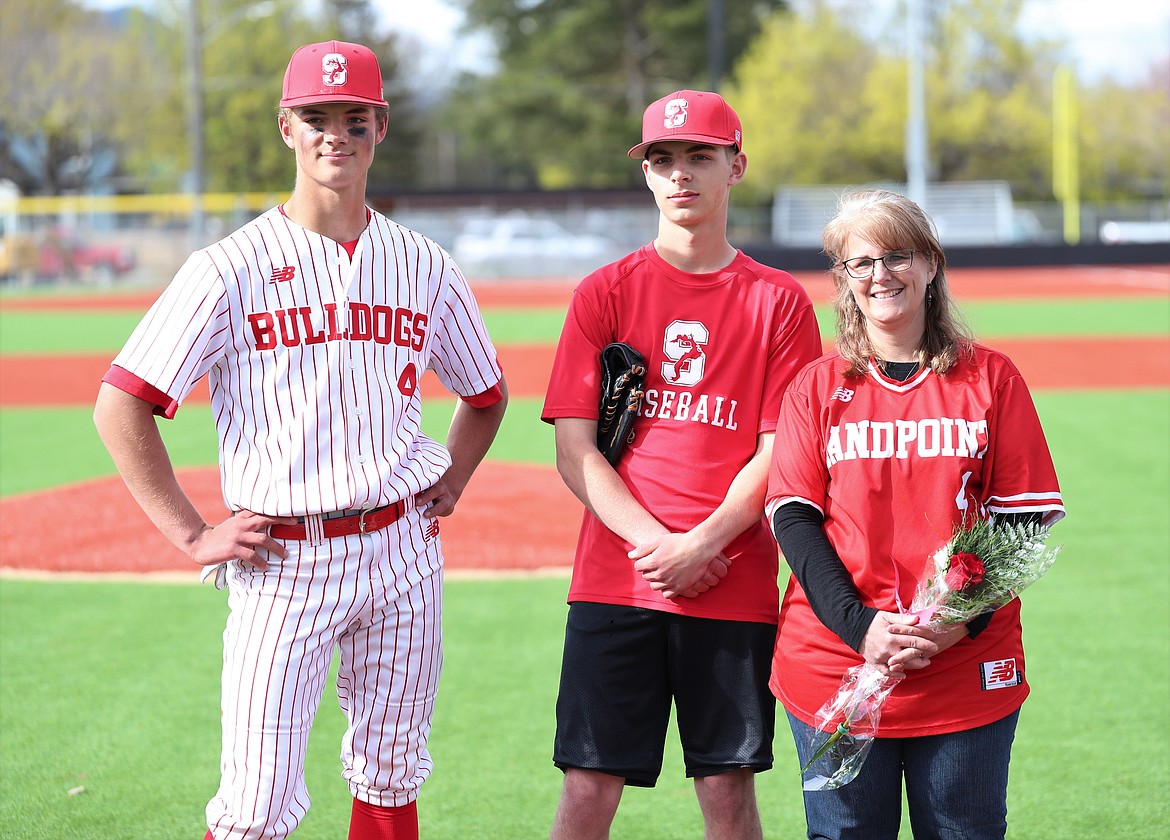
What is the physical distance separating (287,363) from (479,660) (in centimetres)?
311

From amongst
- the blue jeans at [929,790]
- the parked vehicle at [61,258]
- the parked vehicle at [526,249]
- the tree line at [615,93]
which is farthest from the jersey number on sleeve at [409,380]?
the tree line at [615,93]

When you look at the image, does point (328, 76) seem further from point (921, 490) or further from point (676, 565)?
point (921, 490)

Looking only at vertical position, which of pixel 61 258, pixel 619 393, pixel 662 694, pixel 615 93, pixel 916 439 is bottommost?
pixel 662 694

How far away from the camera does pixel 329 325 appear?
2.94 metres

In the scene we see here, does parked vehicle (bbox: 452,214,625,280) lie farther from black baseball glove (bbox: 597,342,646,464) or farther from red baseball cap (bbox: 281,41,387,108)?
red baseball cap (bbox: 281,41,387,108)

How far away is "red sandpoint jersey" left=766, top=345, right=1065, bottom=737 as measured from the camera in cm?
274

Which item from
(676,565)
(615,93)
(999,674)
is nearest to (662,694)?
(676,565)

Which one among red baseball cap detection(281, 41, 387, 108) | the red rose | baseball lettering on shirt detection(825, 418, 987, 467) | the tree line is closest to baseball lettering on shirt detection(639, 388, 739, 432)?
baseball lettering on shirt detection(825, 418, 987, 467)

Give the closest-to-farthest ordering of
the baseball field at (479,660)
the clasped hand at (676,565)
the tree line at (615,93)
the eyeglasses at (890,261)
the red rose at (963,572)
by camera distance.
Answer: the red rose at (963,572) < the eyeglasses at (890,261) < the clasped hand at (676,565) < the baseball field at (479,660) < the tree line at (615,93)

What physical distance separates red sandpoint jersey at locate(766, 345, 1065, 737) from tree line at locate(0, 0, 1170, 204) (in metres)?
43.7

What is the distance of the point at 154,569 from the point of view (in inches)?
288

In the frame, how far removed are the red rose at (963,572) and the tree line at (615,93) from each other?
44.0 meters

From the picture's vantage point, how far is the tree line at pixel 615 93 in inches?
1921

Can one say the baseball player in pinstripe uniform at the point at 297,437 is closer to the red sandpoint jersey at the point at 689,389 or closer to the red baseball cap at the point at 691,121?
the red sandpoint jersey at the point at 689,389
